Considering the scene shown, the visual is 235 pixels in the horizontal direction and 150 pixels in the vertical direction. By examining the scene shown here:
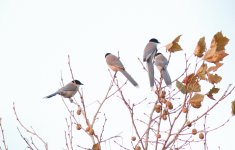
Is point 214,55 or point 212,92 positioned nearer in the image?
point 214,55

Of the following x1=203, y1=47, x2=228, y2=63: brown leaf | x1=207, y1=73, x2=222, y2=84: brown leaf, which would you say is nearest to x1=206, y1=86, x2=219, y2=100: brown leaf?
x1=207, y1=73, x2=222, y2=84: brown leaf

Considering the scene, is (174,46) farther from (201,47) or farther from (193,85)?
(193,85)

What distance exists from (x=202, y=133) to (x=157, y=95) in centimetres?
62

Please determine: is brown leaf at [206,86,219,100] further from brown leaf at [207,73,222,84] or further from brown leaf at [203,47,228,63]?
brown leaf at [203,47,228,63]

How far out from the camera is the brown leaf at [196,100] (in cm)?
280

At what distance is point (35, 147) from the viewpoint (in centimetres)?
418

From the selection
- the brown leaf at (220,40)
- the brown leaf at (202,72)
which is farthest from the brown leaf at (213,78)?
the brown leaf at (220,40)

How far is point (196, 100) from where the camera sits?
2.82 metres

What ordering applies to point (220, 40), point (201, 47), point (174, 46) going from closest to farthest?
point (220, 40) → point (201, 47) → point (174, 46)

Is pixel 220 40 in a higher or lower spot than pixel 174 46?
lower

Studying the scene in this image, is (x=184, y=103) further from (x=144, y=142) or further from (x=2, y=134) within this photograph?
(x=2, y=134)

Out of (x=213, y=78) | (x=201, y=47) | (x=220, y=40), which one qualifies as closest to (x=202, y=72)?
(x=213, y=78)

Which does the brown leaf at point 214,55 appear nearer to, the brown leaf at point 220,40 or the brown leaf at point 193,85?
the brown leaf at point 220,40

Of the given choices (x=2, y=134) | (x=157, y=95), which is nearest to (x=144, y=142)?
(x=157, y=95)
